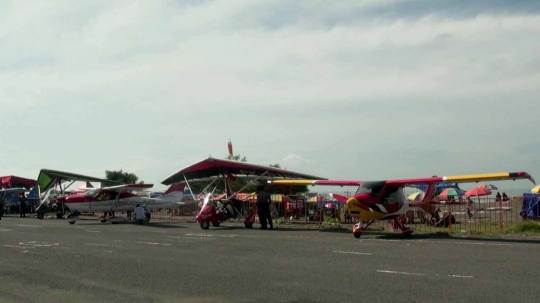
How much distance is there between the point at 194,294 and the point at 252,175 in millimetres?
17891

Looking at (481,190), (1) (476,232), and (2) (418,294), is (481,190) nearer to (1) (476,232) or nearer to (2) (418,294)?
(1) (476,232)

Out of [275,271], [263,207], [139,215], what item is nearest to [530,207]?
[263,207]

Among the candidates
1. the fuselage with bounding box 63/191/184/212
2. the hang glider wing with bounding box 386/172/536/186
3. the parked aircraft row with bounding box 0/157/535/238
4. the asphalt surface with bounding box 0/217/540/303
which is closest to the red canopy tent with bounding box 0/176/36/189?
the parked aircraft row with bounding box 0/157/535/238

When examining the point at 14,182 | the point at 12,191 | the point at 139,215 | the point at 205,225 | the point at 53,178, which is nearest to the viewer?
the point at 205,225

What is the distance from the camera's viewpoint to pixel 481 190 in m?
34.5

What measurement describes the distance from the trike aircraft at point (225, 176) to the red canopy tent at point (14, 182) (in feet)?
107

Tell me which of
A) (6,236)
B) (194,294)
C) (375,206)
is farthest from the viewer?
(6,236)

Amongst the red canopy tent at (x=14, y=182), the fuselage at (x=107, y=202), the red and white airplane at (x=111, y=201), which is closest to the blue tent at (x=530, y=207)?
the red and white airplane at (x=111, y=201)

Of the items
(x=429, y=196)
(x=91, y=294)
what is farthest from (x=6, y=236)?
(x=429, y=196)

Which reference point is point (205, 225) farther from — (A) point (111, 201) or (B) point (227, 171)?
(A) point (111, 201)

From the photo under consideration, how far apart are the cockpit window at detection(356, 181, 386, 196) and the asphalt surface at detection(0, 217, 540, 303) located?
1742 millimetres

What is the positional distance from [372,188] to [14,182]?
46.6 m

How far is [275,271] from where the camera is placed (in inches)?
430

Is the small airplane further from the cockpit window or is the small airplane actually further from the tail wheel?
the tail wheel
